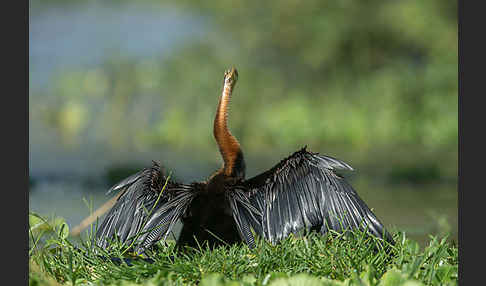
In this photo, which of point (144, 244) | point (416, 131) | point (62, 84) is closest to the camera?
point (144, 244)

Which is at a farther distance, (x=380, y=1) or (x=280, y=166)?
(x=380, y=1)

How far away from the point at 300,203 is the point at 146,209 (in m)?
0.60

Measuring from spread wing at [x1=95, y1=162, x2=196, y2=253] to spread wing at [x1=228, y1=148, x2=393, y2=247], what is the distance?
0.23m

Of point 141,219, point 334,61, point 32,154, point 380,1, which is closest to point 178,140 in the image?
point 32,154

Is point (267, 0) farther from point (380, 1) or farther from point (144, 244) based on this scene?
point (144, 244)

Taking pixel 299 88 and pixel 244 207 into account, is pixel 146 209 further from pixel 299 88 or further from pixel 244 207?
pixel 299 88

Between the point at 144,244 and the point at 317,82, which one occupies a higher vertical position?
the point at 317,82

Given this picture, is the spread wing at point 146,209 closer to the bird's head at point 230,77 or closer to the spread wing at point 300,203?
the spread wing at point 300,203

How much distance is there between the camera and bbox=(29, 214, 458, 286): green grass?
1976mm

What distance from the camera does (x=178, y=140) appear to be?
861 centimetres

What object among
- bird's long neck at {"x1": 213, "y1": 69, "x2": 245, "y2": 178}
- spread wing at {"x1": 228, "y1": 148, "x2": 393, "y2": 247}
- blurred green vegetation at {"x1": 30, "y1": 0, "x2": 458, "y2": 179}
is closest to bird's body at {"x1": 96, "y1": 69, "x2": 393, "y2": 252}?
spread wing at {"x1": 228, "y1": 148, "x2": 393, "y2": 247}

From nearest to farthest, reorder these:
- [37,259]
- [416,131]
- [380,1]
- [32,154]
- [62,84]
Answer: [37,259], [32,154], [416,131], [62,84], [380,1]

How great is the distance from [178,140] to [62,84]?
7.15ft

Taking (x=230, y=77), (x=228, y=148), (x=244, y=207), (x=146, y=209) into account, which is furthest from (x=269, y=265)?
(x=230, y=77)
